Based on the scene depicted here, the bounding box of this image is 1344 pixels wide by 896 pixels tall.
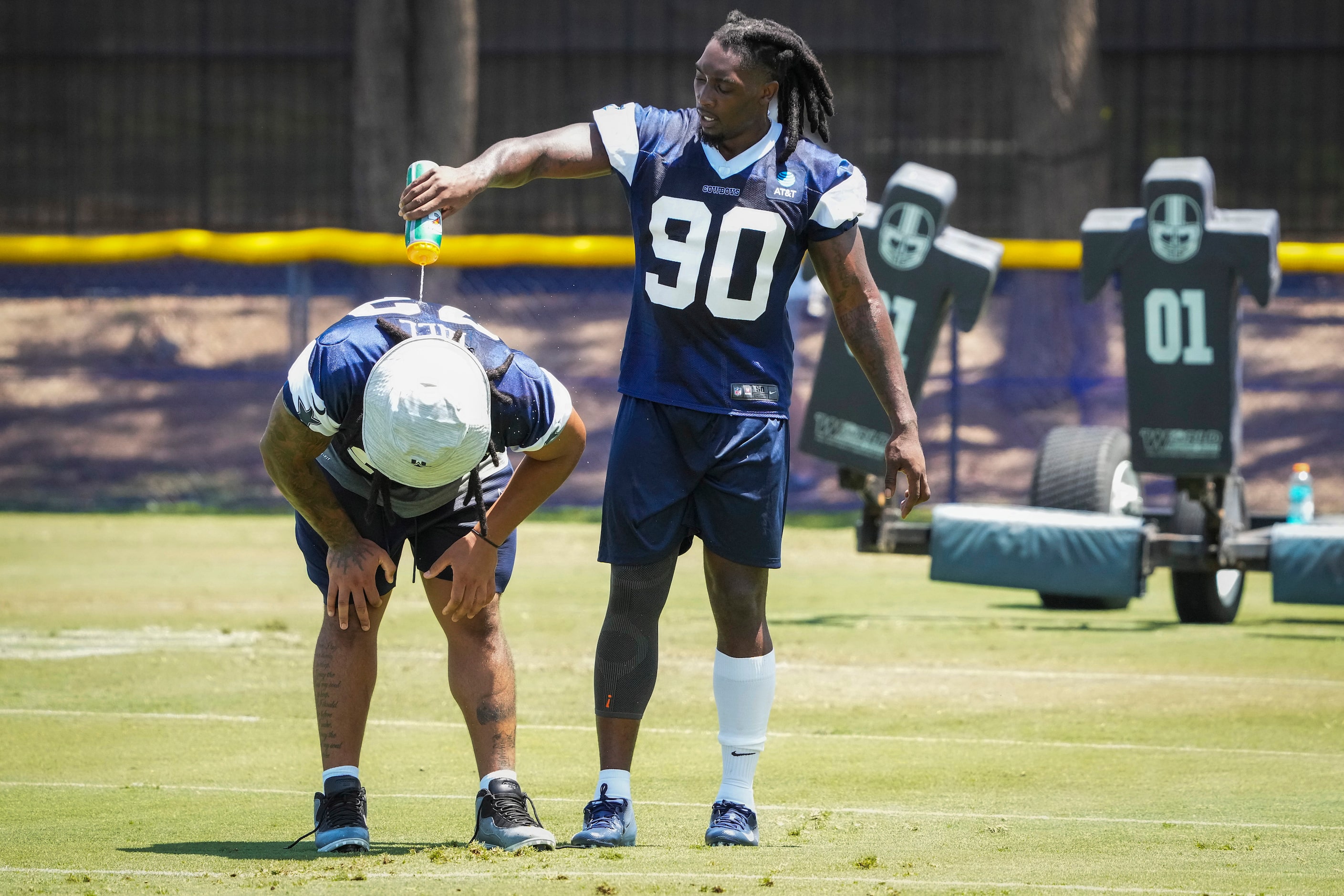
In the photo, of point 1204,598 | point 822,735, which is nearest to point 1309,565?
point 1204,598

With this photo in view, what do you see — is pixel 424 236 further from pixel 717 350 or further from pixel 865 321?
pixel 865 321

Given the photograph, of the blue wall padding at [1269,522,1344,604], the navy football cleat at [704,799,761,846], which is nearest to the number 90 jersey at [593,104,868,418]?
the navy football cleat at [704,799,761,846]

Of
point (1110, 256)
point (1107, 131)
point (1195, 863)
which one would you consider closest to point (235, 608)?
point (1110, 256)

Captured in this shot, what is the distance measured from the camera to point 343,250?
15.1m

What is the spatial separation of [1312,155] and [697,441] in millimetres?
18458

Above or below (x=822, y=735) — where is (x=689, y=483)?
above

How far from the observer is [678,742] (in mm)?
6336

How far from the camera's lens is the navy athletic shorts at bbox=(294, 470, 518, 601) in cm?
475

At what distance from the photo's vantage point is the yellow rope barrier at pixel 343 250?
47.9ft

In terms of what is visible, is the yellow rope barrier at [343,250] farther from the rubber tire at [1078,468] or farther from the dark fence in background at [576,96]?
the dark fence in background at [576,96]

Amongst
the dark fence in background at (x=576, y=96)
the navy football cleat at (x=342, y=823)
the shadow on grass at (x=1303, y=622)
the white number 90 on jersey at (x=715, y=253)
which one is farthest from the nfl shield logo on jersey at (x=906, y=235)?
the dark fence in background at (x=576, y=96)

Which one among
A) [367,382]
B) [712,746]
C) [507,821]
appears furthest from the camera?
[712,746]

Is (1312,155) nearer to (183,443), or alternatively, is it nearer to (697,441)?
(183,443)

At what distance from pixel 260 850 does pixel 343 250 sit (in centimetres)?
1105
